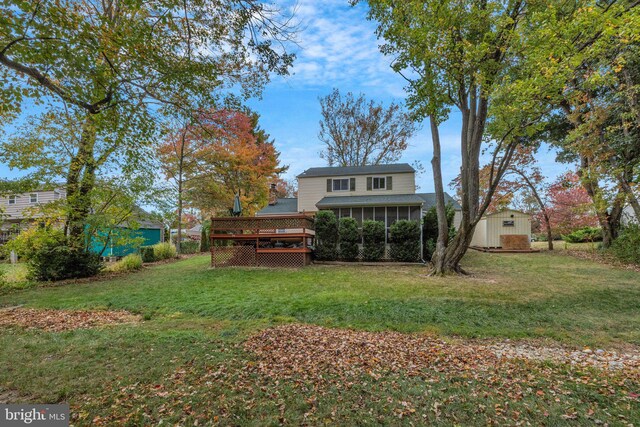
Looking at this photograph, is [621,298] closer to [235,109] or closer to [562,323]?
[562,323]

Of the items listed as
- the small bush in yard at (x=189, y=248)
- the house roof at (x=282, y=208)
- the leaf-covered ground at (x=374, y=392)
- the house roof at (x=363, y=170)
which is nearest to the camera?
the leaf-covered ground at (x=374, y=392)

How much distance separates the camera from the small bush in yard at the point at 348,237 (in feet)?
42.4

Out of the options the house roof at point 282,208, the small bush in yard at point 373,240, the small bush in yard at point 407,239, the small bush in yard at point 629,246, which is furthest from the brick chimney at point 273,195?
the small bush in yard at point 629,246

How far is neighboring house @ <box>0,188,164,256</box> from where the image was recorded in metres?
9.09

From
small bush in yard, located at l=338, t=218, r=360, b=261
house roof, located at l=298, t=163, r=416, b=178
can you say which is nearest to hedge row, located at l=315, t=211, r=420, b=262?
small bush in yard, located at l=338, t=218, r=360, b=261

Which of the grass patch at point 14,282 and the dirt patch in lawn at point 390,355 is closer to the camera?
the dirt patch in lawn at point 390,355

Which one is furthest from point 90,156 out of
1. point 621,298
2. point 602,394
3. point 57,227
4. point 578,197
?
point 578,197

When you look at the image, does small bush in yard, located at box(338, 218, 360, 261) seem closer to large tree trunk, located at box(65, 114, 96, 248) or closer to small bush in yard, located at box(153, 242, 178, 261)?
large tree trunk, located at box(65, 114, 96, 248)

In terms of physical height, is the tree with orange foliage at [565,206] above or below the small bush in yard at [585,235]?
above

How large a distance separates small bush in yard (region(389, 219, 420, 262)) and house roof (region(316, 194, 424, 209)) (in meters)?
1.72

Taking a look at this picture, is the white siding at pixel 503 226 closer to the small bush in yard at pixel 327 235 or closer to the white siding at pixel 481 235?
the white siding at pixel 481 235

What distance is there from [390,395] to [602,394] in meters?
1.87

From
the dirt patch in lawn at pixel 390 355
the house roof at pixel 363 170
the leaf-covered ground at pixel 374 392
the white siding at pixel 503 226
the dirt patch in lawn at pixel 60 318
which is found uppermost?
the house roof at pixel 363 170

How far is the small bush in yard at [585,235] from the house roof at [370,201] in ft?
48.6
